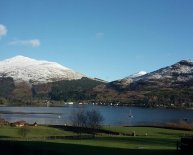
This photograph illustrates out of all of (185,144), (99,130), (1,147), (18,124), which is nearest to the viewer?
(185,144)

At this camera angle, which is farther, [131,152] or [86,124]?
[86,124]

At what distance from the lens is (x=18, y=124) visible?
93500 millimetres

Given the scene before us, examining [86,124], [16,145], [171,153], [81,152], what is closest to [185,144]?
[171,153]

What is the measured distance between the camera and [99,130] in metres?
85.2

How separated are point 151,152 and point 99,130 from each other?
46748mm

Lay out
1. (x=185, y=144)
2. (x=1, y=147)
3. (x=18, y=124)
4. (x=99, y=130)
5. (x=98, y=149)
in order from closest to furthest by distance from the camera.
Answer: (x=185, y=144)
(x=1, y=147)
(x=98, y=149)
(x=99, y=130)
(x=18, y=124)

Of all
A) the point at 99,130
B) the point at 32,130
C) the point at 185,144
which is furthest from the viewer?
the point at 99,130

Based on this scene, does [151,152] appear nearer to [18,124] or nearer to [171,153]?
[171,153]

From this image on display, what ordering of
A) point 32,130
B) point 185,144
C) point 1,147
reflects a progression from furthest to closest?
point 32,130
point 1,147
point 185,144

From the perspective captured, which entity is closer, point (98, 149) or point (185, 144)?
point (185, 144)

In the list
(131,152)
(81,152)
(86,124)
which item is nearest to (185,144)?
(131,152)

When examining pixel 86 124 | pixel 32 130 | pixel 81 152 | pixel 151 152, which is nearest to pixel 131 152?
pixel 151 152

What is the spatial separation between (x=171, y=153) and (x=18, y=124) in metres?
60.0

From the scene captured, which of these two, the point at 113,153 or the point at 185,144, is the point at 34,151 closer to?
the point at 113,153
